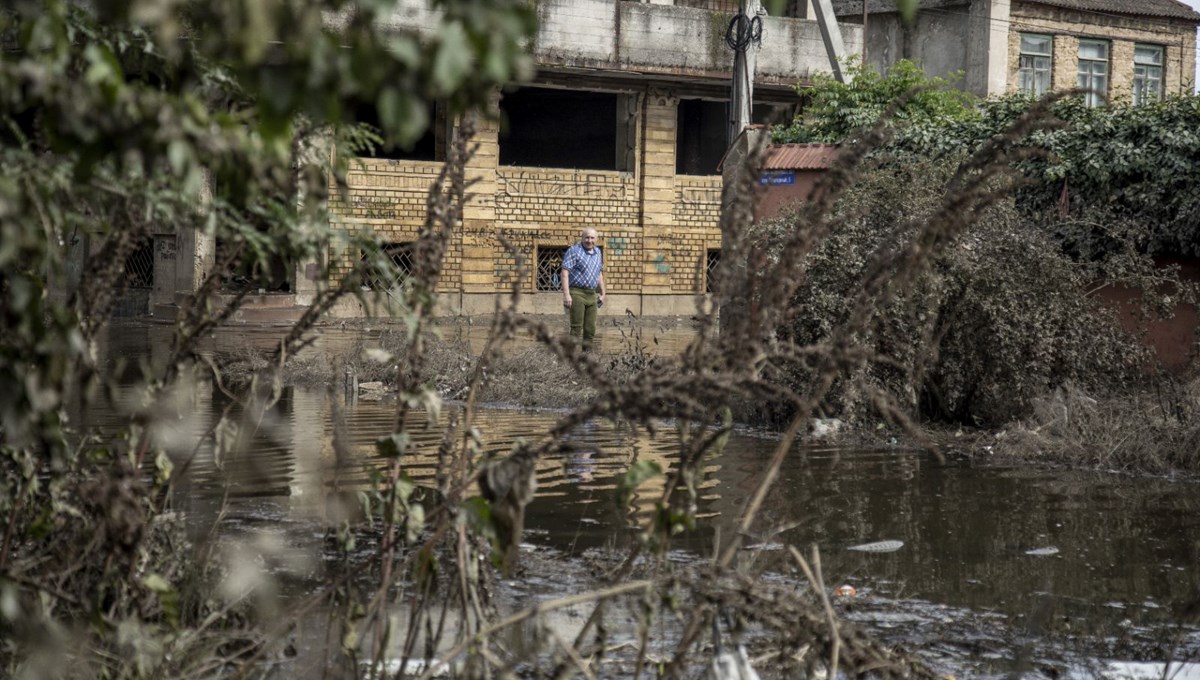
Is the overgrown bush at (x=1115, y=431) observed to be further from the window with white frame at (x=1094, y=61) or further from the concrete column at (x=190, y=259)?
the window with white frame at (x=1094, y=61)

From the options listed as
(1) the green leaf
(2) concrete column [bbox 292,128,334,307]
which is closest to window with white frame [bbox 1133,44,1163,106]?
(2) concrete column [bbox 292,128,334,307]

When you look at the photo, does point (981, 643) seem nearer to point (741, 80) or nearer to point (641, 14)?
point (741, 80)

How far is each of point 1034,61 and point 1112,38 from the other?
2422 mm

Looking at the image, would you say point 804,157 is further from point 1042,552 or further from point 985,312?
point 1042,552

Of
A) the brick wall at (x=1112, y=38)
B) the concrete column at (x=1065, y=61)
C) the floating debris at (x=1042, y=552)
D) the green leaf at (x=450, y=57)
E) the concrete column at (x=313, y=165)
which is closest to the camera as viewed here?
the green leaf at (x=450, y=57)

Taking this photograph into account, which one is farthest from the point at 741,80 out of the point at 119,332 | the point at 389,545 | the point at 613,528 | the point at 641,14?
the point at 389,545

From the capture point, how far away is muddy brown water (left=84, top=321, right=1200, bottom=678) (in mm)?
5824

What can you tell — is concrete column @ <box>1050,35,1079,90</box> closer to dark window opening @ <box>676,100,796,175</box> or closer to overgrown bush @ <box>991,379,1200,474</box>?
dark window opening @ <box>676,100,796,175</box>

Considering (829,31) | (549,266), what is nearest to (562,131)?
(549,266)

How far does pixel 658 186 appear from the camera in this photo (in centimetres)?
3081

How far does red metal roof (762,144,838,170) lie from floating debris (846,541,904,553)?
8.24 metres

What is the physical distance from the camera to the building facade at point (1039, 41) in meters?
33.8

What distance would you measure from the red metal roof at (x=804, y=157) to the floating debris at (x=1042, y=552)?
27.1 ft

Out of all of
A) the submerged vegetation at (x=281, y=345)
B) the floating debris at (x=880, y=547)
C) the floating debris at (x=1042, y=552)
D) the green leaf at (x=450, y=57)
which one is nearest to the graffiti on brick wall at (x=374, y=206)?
the submerged vegetation at (x=281, y=345)
